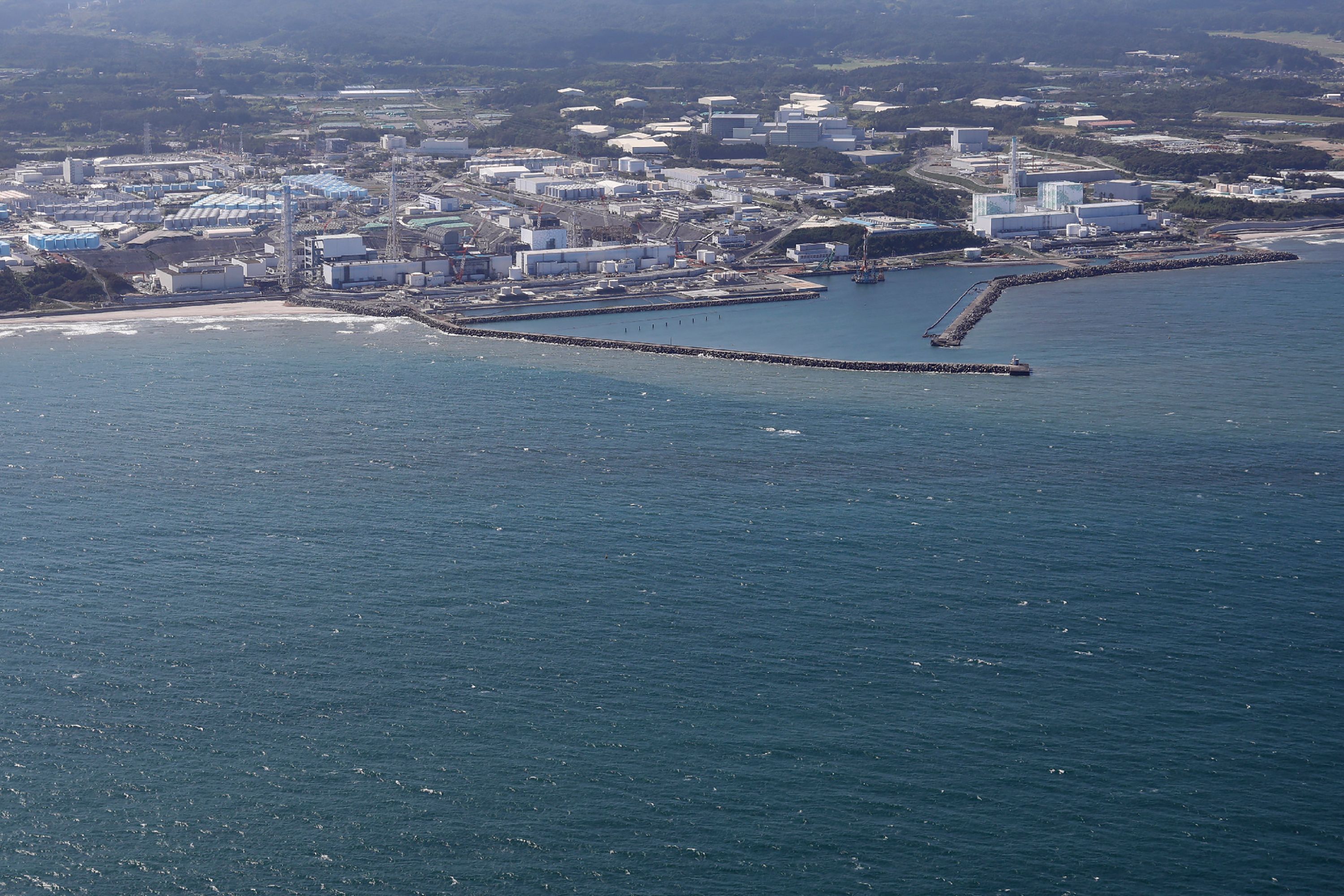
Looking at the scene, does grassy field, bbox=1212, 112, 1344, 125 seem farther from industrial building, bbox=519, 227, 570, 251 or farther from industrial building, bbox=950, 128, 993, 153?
industrial building, bbox=519, 227, 570, 251

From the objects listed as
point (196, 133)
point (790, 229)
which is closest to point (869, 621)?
point (790, 229)

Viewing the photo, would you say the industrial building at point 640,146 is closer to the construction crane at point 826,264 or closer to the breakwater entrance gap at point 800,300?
the construction crane at point 826,264

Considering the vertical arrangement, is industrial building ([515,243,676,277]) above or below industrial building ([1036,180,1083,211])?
below

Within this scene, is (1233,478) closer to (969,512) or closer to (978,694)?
(969,512)

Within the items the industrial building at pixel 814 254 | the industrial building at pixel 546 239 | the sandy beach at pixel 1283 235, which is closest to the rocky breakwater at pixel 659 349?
the industrial building at pixel 546 239

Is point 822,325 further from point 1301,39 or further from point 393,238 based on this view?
point 1301,39

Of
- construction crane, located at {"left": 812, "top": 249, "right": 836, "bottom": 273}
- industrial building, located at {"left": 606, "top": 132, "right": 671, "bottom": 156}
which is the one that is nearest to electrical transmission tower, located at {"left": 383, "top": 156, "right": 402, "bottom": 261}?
construction crane, located at {"left": 812, "top": 249, "right": 836, "bottom": 273}
